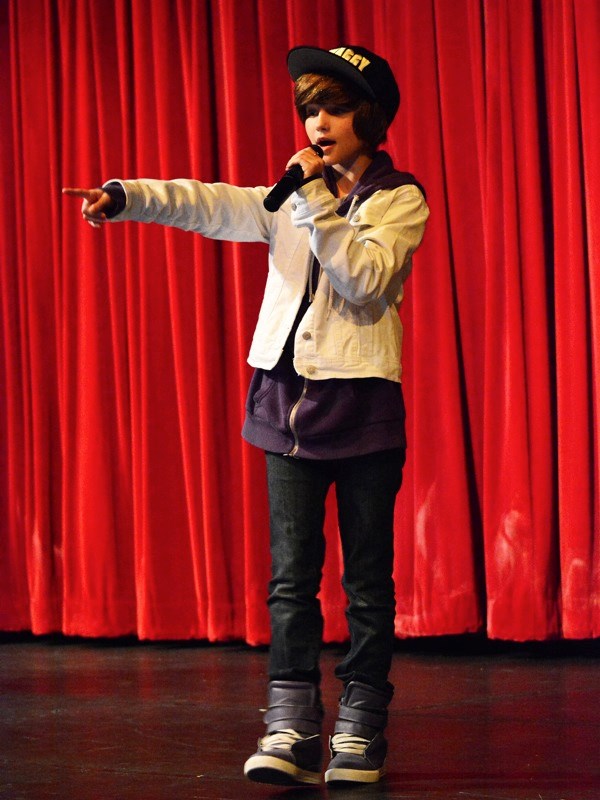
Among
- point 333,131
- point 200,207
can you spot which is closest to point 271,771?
point 200,207

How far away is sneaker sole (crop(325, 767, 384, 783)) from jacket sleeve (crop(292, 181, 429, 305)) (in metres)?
0.67

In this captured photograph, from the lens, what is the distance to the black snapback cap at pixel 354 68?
1.67m

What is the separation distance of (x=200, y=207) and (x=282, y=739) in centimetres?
80

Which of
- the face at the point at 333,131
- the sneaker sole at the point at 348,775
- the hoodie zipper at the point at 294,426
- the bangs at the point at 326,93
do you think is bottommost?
the sneaker sole at the point at 348,775

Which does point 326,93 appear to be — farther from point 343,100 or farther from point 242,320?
point 242,320

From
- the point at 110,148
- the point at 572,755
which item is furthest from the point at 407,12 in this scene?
the point at 572,755

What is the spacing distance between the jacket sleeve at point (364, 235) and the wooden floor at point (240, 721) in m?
0.72

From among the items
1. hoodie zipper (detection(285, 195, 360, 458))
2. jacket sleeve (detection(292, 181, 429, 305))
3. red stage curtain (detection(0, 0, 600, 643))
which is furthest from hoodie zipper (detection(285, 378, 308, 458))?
red stage curtain (detection(0, 0, 600, 643))

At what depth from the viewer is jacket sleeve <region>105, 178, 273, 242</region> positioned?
164 centimetres

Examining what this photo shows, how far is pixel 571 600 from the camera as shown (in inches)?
106

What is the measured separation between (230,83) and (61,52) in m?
0.61

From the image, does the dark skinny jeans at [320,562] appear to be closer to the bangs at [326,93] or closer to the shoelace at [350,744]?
the shoelace at [350,744]

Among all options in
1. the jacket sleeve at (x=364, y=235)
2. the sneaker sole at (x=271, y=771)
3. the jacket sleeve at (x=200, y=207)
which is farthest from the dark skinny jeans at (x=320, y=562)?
the jacket sleeve at (x=200, y=207)

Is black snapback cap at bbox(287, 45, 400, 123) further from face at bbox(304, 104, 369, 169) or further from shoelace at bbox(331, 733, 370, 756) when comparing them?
shoelace at bbox(331, 733, 370, 756)
